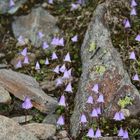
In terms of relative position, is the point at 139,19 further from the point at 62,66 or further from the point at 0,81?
the point at 0,81

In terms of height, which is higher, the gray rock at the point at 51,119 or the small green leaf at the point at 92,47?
the small green leaf at the point at 92,47

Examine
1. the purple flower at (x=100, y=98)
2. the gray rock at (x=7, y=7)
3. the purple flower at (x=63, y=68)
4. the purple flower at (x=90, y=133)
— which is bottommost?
the purple flower at (x=90, y=133)

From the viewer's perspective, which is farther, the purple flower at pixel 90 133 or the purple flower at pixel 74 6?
the purple flower at pixel 74 6

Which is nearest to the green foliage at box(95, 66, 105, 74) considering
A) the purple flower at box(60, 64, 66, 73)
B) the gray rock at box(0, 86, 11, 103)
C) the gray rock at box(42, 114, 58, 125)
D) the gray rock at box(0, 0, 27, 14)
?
the purple flower at box(60, 64, 66, 73)

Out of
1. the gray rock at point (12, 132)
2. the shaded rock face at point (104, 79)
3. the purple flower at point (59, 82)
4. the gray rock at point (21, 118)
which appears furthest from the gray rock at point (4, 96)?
the shaded rock face at point (104, 79)

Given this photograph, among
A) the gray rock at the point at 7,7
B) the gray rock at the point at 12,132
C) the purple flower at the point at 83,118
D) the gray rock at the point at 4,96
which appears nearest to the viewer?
the gray rock at the point at 12,132

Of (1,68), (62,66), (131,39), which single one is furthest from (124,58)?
(1,68)

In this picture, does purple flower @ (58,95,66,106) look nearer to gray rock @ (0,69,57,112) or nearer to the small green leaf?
gray rock @ (0,69,57,112)

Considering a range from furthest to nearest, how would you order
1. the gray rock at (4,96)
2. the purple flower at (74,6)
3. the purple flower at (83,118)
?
the purple flower at (74,6)
the gray rock at (4,96)
the purple flower at (83,118)

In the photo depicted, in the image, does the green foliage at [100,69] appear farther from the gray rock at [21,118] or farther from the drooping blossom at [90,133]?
the gray rock at [21,118]
